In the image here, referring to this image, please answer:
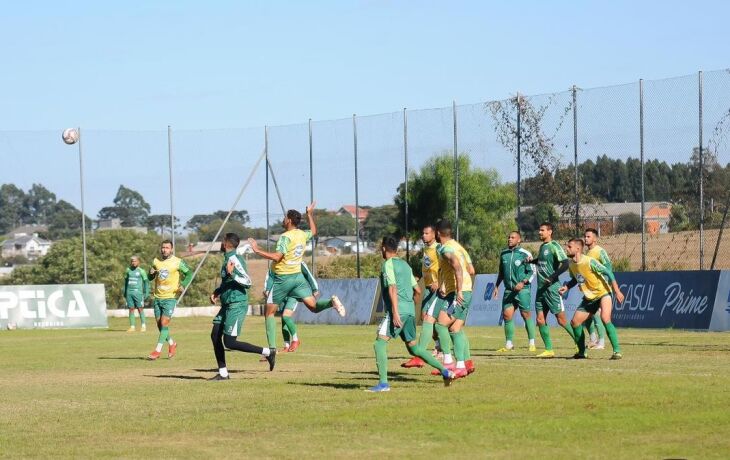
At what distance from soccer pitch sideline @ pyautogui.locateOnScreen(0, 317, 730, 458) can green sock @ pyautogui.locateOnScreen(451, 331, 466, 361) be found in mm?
317

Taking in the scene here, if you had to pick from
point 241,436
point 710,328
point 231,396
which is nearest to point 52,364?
point 231,396

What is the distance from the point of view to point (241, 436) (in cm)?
1204

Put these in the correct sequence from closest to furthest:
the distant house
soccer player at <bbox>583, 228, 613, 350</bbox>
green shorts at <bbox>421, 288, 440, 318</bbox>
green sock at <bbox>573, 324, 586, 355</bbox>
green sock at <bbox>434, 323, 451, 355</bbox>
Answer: green sock at <bbox>434, 323, 451, 355</bbox> → green shorts at <bbox>421, 288, 440, 318</bbox> → green sock at <bbox>573, 324, 586, 355</bbox> → soccer player at <bbox>583, 228, 613, 350</bbox> → the distant house

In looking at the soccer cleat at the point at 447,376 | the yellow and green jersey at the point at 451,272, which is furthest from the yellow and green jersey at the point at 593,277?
the soccer cleat at the point at 447,376

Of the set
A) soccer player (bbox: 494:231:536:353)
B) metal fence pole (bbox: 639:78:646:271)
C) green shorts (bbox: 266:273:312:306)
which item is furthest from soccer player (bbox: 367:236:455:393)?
metal fence pole (bbox: 639:78:646:271)

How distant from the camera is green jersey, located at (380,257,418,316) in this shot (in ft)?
50.4

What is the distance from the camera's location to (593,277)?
20375 millimetres

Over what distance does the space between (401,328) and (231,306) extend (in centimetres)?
340

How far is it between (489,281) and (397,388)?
21364 mm

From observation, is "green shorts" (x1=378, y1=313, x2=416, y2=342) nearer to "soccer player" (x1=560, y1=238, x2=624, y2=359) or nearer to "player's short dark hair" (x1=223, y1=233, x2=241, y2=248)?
"player's short dark hair" (x1=223, y1=233, x2=241, y2=248)

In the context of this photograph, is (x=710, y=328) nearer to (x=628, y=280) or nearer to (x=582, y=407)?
(x=628, y=280)

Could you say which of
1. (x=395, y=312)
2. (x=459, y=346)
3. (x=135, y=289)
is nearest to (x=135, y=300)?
(x=135, y=289)

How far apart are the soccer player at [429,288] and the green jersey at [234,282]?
262 centimetres

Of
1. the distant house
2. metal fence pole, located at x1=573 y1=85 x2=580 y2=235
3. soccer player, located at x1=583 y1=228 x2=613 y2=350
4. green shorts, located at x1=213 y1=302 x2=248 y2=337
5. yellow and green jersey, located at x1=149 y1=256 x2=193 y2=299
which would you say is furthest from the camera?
the distant house
